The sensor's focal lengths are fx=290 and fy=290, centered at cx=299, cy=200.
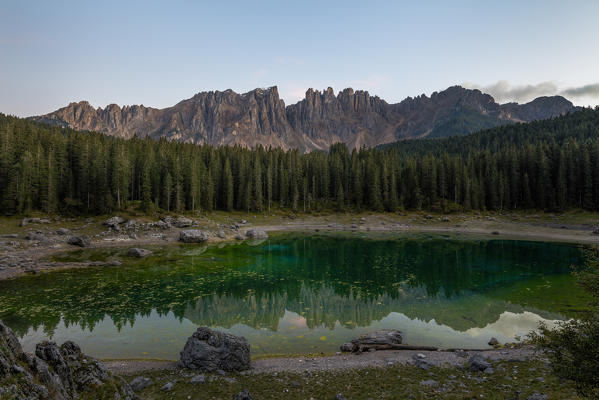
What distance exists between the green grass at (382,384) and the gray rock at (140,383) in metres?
0.30

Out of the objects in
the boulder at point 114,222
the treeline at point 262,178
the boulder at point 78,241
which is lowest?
the boulder at point 78,241

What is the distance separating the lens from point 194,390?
13875 millimetres

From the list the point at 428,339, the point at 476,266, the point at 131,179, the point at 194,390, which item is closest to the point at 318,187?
the point at 131,179

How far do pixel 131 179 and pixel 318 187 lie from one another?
2754 inches

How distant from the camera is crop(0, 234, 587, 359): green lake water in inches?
866

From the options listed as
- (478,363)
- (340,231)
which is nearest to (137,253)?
(478,363)

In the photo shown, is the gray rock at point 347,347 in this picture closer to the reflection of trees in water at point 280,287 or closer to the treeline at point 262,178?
the reflection of trees in water at point 280,287

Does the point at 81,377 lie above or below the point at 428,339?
above

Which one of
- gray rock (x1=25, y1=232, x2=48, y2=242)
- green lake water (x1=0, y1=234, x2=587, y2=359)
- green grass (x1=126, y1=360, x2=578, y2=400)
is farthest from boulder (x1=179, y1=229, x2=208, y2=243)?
green grass (x1=126, y1=360, x2=578, y2=400)

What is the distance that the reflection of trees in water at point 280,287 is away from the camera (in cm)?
2612

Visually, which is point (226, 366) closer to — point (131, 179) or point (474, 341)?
point (474, 341)

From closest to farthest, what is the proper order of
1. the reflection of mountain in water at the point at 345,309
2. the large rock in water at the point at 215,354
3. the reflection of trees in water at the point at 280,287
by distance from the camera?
the large rock in water at the point at 215,354 → the reflection of mountain in water at the point at 345,309 → the reflection of trees in water at the point at 280,287

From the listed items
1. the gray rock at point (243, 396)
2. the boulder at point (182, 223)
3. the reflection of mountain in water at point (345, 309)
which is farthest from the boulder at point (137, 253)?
the gray rock at point (243, 396)

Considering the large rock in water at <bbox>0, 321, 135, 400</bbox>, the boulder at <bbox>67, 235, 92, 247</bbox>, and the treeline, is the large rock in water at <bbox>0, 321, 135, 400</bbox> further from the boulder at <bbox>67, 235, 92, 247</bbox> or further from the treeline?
the treeline
